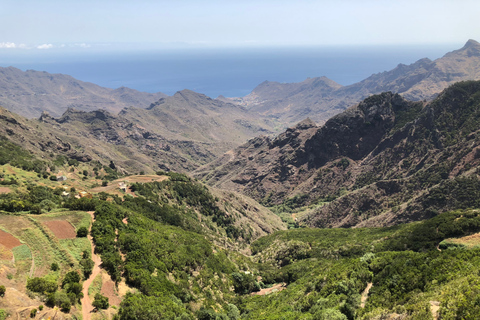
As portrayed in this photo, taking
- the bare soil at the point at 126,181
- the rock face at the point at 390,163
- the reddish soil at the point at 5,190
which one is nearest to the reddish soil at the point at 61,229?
the reddish soil at the point at 5,190

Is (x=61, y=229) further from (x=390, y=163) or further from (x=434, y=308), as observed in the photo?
(x=390, y=163)

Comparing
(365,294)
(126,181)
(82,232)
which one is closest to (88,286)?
(82,232)

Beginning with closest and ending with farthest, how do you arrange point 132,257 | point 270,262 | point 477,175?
point 132,257
point 270,262
point 477,175

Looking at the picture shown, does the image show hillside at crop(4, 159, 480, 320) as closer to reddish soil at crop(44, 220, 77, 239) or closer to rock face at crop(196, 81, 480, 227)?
reddish soil at crop(44, 220, 77, 239)

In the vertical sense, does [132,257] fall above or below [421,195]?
above

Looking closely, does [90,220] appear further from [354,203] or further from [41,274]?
[354,203]

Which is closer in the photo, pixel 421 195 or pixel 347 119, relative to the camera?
pixel 421 195

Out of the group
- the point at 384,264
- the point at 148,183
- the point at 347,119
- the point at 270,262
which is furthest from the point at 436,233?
the point at 347,119
